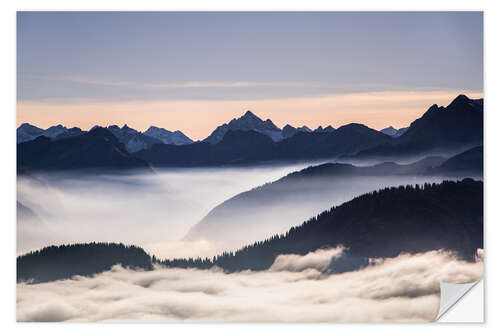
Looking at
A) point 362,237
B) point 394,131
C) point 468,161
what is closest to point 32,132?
point 362,237

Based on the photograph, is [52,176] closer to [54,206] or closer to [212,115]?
[54,206]

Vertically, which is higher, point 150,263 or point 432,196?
point 432,196

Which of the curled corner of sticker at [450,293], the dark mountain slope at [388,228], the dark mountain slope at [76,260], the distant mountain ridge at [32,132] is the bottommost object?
the curled corner of sticker at [450,293]

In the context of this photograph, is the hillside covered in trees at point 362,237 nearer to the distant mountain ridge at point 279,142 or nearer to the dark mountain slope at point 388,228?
the dark mountain slope at point 388,228

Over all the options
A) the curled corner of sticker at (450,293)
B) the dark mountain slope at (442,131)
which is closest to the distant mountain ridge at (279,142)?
the dark mountain slope at (442,131)
